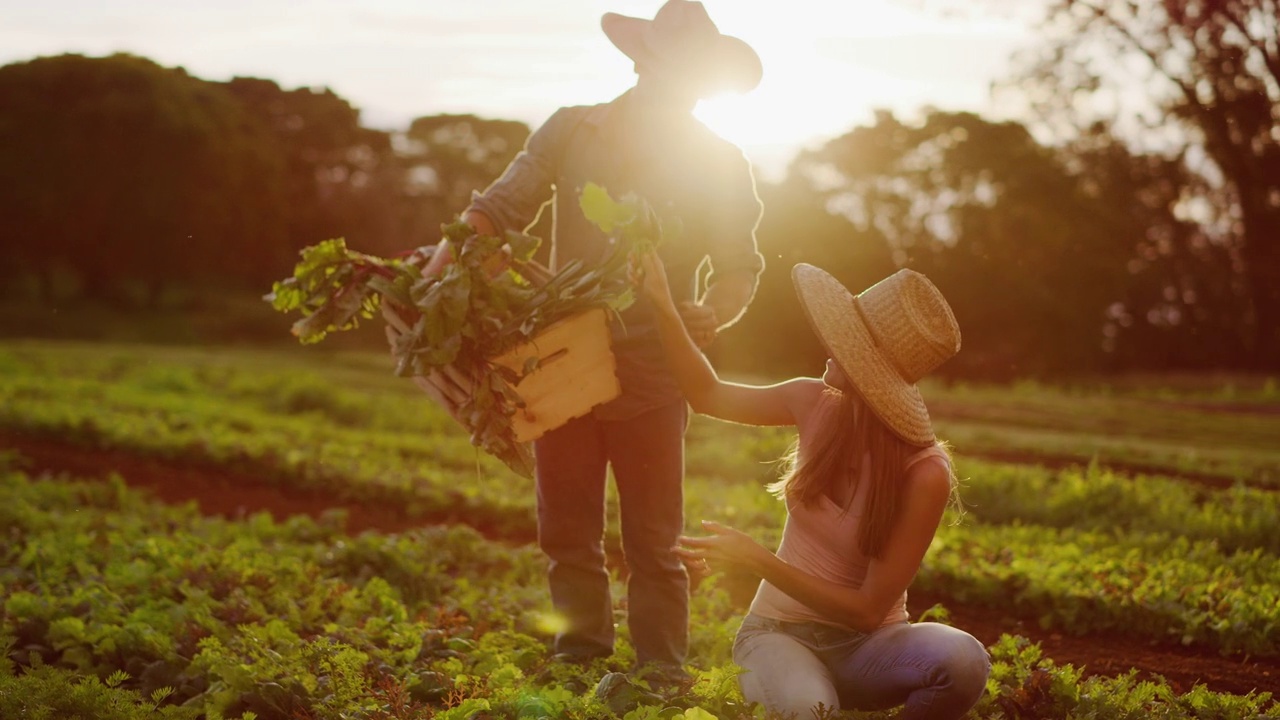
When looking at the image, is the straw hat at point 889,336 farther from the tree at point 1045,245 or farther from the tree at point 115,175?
the tree at point 115,175

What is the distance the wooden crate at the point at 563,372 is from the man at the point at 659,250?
23 centimetres

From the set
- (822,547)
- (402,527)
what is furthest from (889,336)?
(402,527)

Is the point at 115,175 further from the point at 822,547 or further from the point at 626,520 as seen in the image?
the point at 822,547

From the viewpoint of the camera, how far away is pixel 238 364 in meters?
21.1

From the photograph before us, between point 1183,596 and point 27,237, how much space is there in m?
36.2

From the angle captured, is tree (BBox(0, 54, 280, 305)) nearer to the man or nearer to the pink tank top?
the man

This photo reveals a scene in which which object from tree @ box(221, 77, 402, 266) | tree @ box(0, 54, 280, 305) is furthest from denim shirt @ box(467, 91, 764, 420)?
tree @ box(221, 77, 402, 266)

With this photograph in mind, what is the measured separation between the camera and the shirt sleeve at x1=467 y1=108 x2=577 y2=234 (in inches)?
169

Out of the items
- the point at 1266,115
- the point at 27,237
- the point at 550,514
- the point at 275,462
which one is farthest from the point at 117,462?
the point at 27,237

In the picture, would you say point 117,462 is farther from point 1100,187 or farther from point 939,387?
point 1100,187

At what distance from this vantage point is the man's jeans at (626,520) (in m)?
4.41

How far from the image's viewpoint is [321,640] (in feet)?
13.9

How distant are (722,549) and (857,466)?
55 centimetres

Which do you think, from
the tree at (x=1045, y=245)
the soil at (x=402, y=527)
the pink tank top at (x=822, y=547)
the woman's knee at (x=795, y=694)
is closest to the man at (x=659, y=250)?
the pink tank top at (x=822, y=547)
